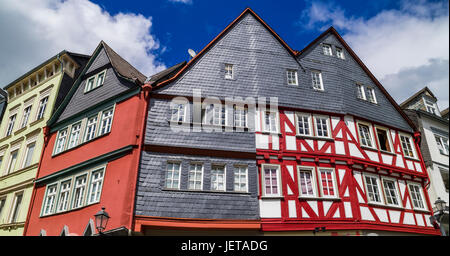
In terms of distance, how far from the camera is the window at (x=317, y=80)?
1711 cm

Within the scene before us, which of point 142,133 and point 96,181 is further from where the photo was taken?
point 96,181

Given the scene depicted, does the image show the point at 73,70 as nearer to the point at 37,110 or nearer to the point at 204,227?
the point at 37,110

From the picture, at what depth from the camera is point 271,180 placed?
1408 cm

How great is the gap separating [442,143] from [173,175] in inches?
608

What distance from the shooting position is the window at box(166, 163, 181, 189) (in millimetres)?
13296

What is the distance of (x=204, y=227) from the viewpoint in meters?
12.6

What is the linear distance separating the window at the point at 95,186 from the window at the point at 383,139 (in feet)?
42.0

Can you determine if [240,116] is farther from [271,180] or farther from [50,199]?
[50,199]

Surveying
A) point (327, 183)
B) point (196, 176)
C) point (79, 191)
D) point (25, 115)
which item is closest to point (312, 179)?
point (327, 183)

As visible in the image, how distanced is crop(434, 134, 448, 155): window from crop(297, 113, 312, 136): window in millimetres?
8891

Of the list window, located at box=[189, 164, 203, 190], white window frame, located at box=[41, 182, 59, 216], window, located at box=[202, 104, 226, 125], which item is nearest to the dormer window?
white window frame, located at box=[41, 182, 59, 216]

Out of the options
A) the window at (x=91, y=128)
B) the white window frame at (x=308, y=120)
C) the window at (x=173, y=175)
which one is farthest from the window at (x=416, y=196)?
the window at (x=91, y=128)

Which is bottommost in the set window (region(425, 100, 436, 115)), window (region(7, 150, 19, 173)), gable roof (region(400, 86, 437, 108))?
window (region(7, 150, 19, 173))

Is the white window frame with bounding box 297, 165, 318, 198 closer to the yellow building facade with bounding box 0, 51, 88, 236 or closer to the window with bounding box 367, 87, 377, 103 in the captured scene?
the window with bounding box 367, 87, 377, 103
